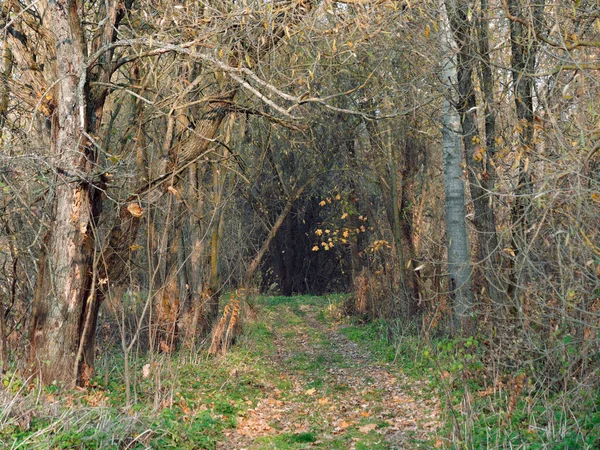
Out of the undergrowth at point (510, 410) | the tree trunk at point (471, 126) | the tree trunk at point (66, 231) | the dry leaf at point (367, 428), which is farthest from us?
the tree trunk at point (471, 126)

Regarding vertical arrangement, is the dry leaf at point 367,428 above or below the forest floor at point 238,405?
below

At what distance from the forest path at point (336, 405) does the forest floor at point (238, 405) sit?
0.02m

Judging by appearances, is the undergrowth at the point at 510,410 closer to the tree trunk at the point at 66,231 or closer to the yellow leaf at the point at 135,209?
the yellow leaf at the point at 135,209

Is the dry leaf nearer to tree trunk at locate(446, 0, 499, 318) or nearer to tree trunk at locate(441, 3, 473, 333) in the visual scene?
tree trunk at locate(446, 0, 499, 318)

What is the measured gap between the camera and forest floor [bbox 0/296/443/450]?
5.99 meters

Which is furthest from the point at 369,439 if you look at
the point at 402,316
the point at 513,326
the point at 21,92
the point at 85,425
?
the point at 402,316

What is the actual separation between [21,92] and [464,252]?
6.95 metres

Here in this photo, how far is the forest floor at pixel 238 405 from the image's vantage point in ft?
19.6

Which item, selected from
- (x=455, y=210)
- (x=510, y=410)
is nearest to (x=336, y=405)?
(x=510, y=410)

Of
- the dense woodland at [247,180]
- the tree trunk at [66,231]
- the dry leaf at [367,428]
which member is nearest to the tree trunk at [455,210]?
the dense woodland at [247,180]

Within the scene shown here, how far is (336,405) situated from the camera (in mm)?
9133

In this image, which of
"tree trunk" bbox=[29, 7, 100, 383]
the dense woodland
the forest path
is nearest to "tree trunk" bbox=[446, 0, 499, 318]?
the dense woodland

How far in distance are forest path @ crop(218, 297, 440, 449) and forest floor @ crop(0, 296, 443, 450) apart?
0.02m

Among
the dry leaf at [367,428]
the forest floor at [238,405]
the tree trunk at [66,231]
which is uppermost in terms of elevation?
the tree trunk at [66,231]
